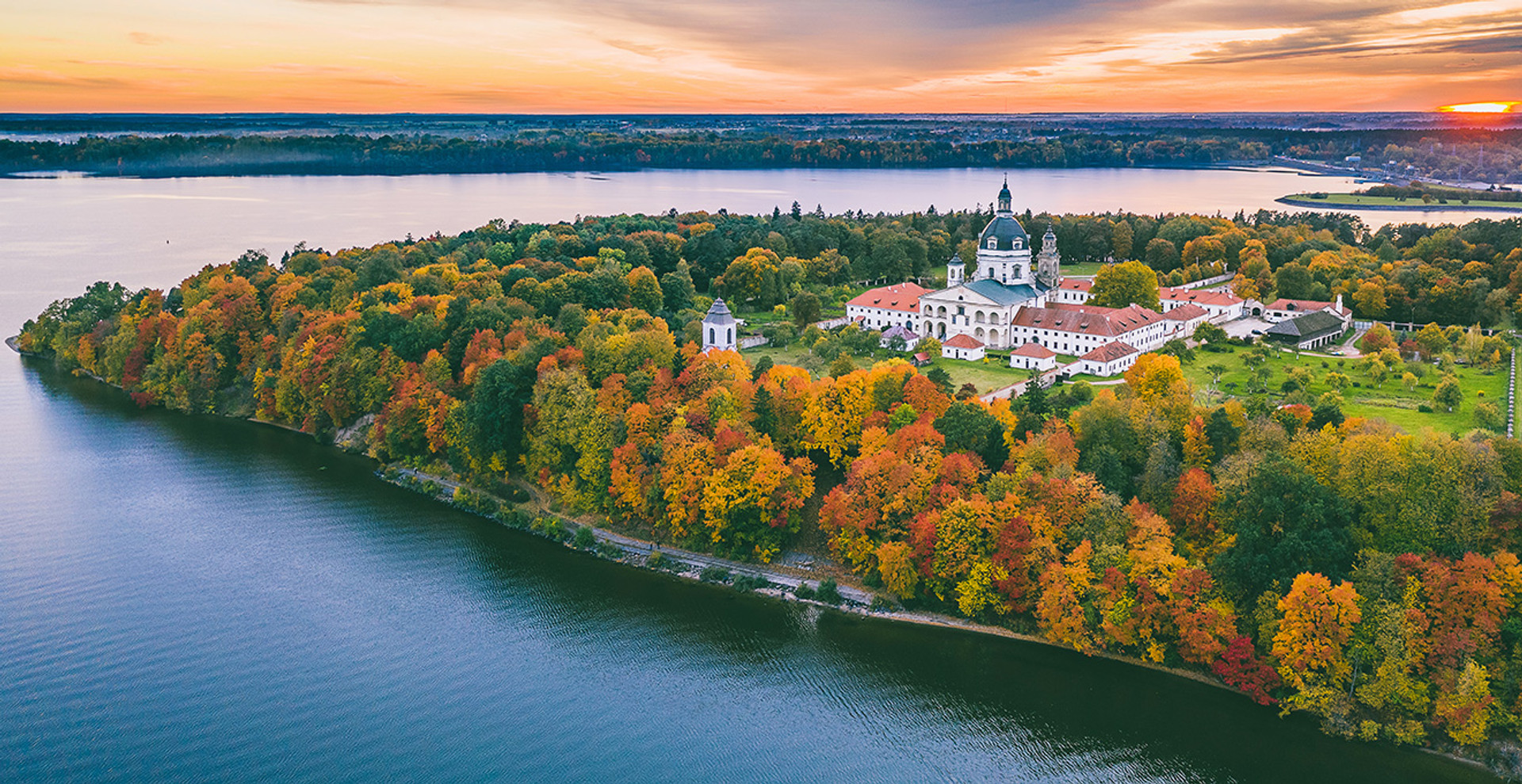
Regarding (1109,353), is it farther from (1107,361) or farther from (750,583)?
(750,583)

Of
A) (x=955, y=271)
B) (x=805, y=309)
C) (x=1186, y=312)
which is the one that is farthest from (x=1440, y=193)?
(x=805, y=309)

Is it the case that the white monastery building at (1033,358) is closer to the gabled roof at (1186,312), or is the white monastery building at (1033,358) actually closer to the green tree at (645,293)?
the gabled roof at (1186,312)

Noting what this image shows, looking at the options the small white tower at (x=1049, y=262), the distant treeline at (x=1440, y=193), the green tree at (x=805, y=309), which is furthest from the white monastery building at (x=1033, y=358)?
the distant treeline at (x=1440, y=193)

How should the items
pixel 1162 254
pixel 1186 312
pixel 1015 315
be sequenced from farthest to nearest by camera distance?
1. pixel 1162 254
2. pixel 1186 312
3. pixel 1015 315

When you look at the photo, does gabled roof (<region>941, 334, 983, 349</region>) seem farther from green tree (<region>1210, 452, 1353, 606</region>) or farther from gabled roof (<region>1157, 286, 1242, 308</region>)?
green tree (<region>1210, 452, 1353, 606</region>)

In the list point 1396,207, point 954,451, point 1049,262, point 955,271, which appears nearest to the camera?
point 954,451

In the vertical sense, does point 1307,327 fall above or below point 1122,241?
below

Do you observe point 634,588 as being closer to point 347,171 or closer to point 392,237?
point 392,237

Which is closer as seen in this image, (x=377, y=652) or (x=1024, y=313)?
(x=377, y=652)
